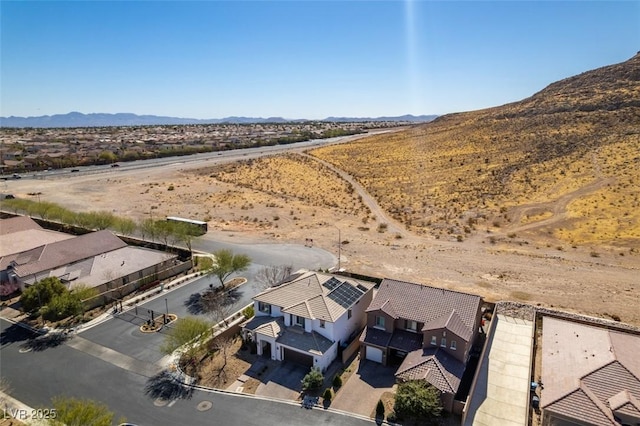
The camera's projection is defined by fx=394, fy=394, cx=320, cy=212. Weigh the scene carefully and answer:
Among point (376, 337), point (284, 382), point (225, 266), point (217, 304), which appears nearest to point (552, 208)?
point (376, 337)

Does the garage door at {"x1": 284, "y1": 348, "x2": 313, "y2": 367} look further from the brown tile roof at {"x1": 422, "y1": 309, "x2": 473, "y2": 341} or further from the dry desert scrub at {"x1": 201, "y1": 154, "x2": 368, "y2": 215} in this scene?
the dry desert scrub at {"x1": 201, "y1": 154, "x2": 368, "y2": 215}

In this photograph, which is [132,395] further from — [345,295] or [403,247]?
[403,247]

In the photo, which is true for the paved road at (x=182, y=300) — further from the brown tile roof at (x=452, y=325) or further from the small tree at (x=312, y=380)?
the brown tile roof at (x=452, y=325)

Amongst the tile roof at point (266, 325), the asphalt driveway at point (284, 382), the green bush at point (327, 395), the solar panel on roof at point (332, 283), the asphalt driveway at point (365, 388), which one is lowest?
the asphalt driveway at point (284, 382)

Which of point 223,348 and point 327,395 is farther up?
point 327,395

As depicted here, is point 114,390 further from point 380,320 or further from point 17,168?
point 17,168

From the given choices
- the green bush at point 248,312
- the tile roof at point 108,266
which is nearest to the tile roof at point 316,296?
the green bush at point 248,312

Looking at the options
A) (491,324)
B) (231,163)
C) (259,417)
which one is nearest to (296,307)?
(259,417)
